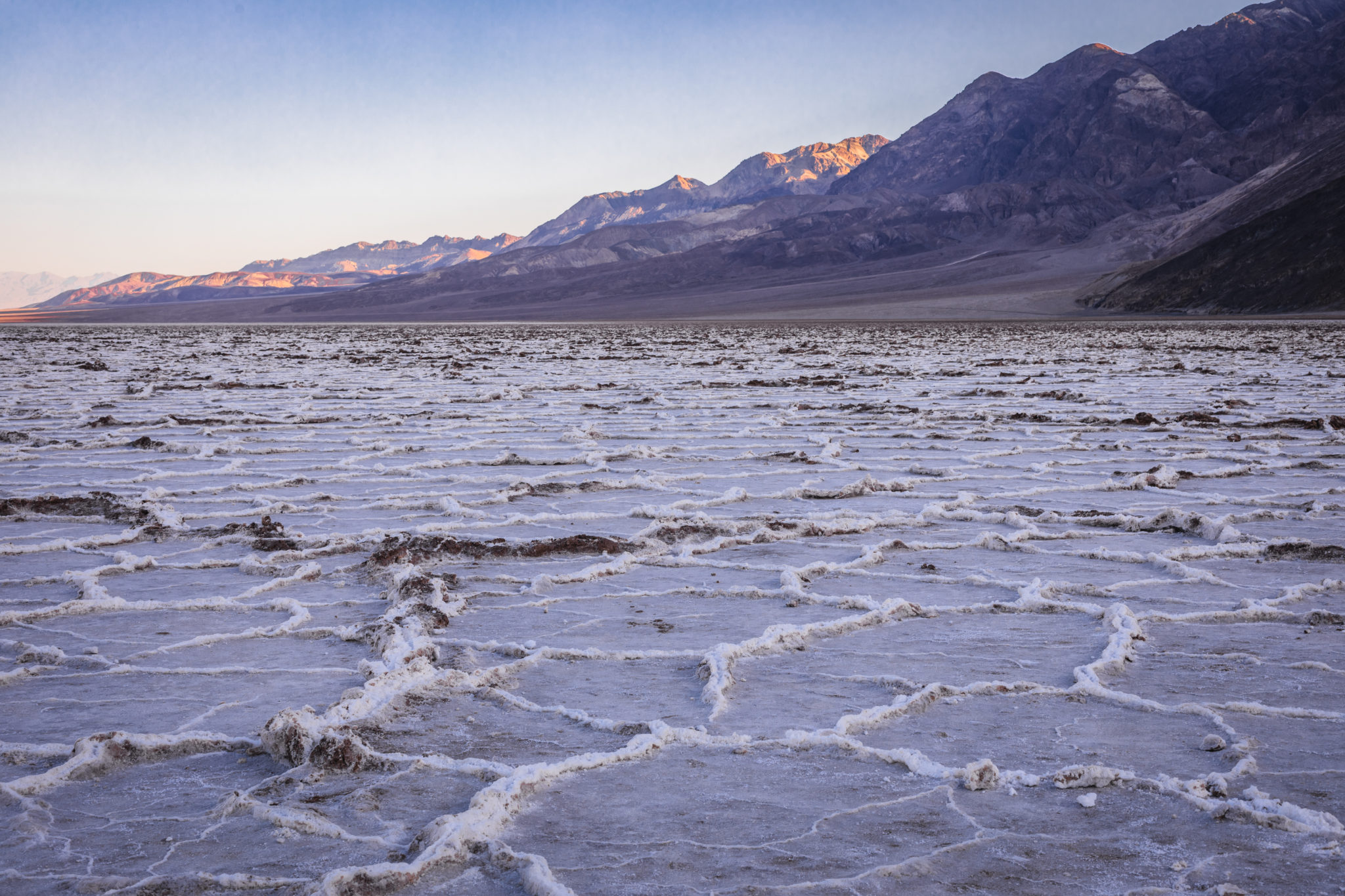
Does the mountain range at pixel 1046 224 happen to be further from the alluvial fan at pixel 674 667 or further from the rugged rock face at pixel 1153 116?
the alluvial fan at pixel 674 667

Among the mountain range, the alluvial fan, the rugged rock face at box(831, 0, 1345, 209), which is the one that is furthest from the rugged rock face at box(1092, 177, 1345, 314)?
the rugged rock face at box(831, 0, 1345, 209)

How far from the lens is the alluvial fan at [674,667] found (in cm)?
159

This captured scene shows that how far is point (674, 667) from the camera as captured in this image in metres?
2.46

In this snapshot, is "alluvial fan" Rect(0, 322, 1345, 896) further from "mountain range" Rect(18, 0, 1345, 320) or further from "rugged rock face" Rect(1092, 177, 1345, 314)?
"mountain range" Rect(18, 0, 1345, 320)

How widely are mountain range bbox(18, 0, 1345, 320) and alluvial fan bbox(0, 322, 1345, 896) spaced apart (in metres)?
35.4

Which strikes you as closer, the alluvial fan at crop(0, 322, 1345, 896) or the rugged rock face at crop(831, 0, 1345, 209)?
the alluvial fan at crop(0, 322, 1345, 896)

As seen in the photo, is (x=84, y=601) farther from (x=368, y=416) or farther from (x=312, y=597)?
(x=368, y=416)

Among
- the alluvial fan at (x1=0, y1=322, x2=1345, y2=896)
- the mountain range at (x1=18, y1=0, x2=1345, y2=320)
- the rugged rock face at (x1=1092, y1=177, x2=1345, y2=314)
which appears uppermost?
the mountain range at (x1=18, y1=0, x2=1345, y2=320)

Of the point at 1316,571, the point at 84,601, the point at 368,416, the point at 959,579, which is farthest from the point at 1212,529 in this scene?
the point at 368,416

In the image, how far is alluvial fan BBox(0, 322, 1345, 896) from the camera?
62.7 inches

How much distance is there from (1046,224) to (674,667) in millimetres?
92023

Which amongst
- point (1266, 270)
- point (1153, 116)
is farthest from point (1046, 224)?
point (1266, 270)

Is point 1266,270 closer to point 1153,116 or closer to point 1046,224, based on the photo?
point 1046,224

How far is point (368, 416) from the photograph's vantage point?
Answer: 25.3 ft
